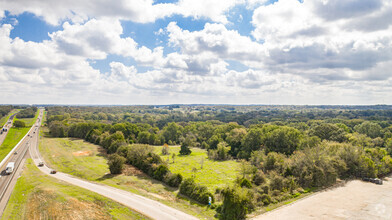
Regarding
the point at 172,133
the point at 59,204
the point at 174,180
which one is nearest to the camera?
the point at 59,204

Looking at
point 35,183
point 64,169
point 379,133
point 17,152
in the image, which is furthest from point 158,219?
point 379,133

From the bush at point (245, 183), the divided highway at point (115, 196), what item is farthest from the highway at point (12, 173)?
the bush at point (245, 183)


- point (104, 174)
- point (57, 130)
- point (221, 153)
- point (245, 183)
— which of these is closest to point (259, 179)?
point (245, 183)

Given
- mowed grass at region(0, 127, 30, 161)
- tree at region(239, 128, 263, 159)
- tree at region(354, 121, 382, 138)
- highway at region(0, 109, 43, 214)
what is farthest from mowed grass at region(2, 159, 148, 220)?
tree at region(354, 121, 382, 138)

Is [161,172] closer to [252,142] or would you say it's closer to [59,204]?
[59,204]

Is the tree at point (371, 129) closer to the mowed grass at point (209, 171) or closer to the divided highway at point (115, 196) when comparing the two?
the mowed grass at point (209, 171)

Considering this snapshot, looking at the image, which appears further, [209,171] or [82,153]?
[82,153]

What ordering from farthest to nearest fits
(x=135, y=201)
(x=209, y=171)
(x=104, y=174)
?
(x=209, y=171), (x=104, y=174), (x=135, y=201)
